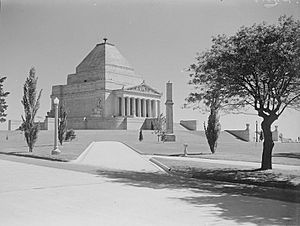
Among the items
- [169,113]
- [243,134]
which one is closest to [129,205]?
[169,113]

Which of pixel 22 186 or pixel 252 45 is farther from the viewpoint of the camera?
pixel 252 45

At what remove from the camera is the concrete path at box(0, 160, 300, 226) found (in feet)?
19.7

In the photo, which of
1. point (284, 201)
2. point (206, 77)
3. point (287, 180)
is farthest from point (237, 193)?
point (206, 77)

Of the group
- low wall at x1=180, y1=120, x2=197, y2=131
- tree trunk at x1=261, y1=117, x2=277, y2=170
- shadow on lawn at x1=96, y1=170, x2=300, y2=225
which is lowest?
shadow on lawn at x1=96, y1=170, x2=300, y2=225

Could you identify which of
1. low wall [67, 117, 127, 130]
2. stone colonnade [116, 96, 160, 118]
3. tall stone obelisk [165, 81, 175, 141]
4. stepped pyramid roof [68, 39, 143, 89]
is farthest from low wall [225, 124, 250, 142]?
stepped pyramid roof [68, 39, 143, 89]

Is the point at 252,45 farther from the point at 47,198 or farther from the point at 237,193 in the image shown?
the point at 47,198

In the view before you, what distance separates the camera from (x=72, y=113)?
70.4 m

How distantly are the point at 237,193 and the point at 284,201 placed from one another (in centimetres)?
138

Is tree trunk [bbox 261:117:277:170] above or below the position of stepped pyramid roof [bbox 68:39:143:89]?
below

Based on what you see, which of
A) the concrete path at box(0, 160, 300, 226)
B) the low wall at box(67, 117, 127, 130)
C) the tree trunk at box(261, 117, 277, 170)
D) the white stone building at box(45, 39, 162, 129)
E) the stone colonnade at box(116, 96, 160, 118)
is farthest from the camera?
the stone colonnade at box(116, 96, 160, 118)

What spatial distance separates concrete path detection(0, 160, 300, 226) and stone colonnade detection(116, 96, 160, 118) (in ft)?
193

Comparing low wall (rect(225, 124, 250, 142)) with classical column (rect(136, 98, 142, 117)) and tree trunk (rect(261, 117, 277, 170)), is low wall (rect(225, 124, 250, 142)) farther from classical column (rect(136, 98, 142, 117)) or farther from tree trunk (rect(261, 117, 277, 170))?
tree trunk (rect(261, 117, 277, 170))

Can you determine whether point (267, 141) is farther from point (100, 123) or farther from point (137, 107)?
point (137, 107)

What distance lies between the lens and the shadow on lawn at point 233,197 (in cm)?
636
